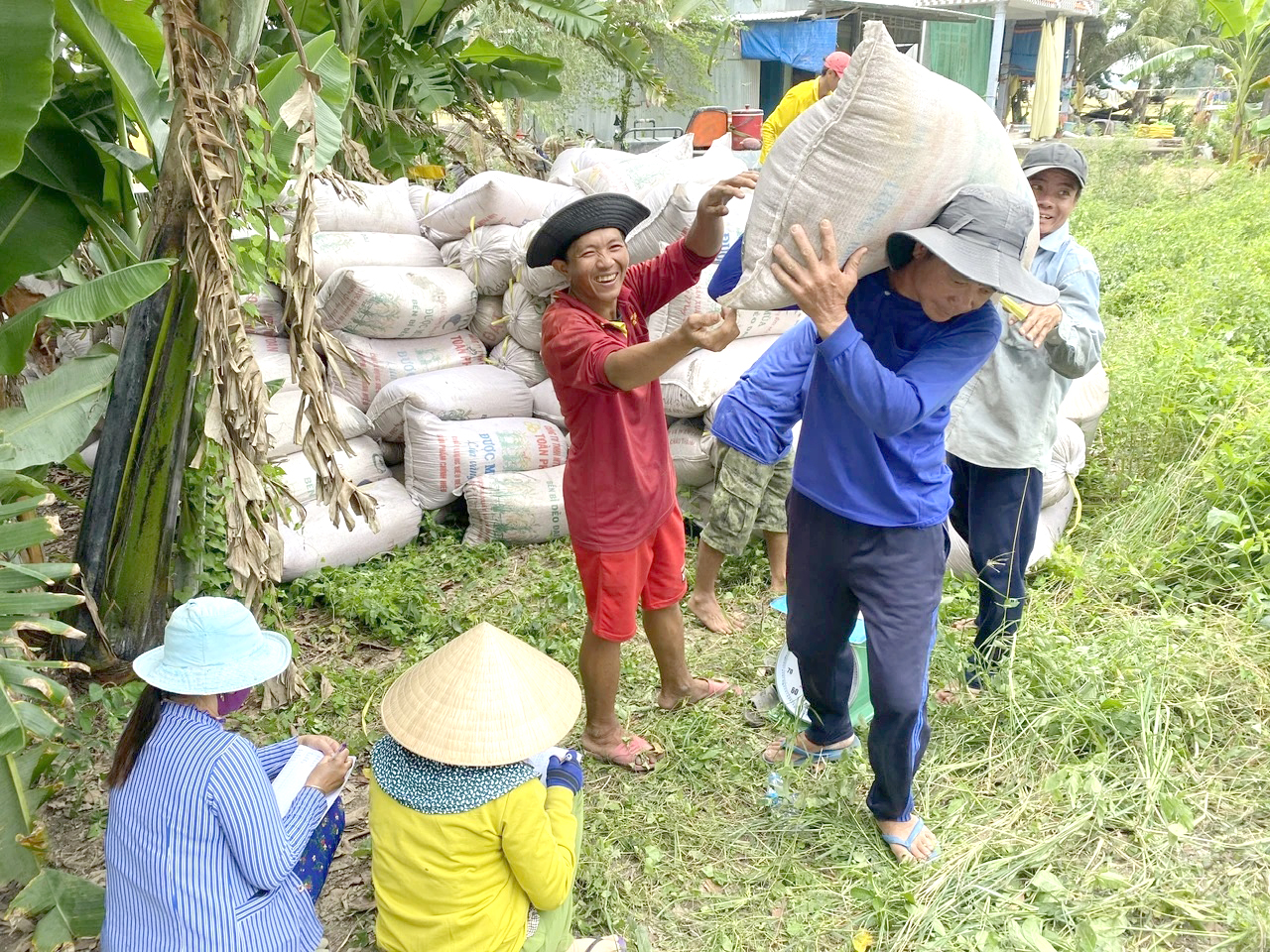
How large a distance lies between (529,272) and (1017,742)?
2.71 m

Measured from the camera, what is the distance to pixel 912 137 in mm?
1729

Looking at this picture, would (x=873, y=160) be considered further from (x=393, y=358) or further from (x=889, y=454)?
(x=393, y=358)

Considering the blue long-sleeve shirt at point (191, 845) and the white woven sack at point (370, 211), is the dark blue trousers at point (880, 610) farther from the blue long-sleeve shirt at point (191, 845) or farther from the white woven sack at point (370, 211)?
the white woven sack at point (370, 211)

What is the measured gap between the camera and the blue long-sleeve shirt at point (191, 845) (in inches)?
65.7

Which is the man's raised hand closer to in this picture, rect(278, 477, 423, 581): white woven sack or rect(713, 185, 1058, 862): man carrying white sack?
rect(713, 185, 1058, 862): man carrying white sack

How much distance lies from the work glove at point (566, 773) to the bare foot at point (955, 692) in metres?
1.24

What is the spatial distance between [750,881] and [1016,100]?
2542cm

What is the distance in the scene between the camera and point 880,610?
2.12 meters

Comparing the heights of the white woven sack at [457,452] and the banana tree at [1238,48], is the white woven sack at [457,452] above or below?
below

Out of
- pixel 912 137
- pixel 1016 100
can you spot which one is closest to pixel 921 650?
pixel 912 137

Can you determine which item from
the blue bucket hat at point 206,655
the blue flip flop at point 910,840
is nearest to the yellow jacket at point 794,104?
the blue flip flop at point 910,840

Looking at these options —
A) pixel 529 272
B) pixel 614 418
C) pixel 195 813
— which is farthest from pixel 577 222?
pixel 529 272

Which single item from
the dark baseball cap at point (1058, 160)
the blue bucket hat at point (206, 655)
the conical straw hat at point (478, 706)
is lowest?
the conical straw hat at point (478, 706)

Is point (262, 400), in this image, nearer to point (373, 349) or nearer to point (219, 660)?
point (219, 660)
